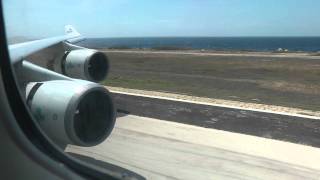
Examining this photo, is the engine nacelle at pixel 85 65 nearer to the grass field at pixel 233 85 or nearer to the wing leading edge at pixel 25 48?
the wing leading edge at pixel 25 48

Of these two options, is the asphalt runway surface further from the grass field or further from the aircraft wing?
the aircraft wing

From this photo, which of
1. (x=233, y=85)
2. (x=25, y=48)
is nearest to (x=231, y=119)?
(x=25, y=48)

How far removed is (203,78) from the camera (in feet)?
68.8

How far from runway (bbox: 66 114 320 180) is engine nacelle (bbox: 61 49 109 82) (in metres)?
1.27

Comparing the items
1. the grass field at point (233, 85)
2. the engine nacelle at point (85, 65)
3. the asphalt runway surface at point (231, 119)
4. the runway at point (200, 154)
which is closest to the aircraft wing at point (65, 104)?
the runway at point (200, 154)

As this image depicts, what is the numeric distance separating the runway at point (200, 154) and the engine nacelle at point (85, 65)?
4.17 ft

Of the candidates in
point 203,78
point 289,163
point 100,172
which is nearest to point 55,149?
point 100,172

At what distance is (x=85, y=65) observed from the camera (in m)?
9.71

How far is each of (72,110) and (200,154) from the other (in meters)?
2.90

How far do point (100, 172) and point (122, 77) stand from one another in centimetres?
1421

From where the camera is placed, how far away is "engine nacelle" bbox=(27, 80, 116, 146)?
494 centimetres

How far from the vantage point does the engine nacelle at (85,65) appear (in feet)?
32.1

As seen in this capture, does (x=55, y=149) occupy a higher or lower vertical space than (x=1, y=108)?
lower

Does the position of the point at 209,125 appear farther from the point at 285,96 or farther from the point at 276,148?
the point at 285,96
